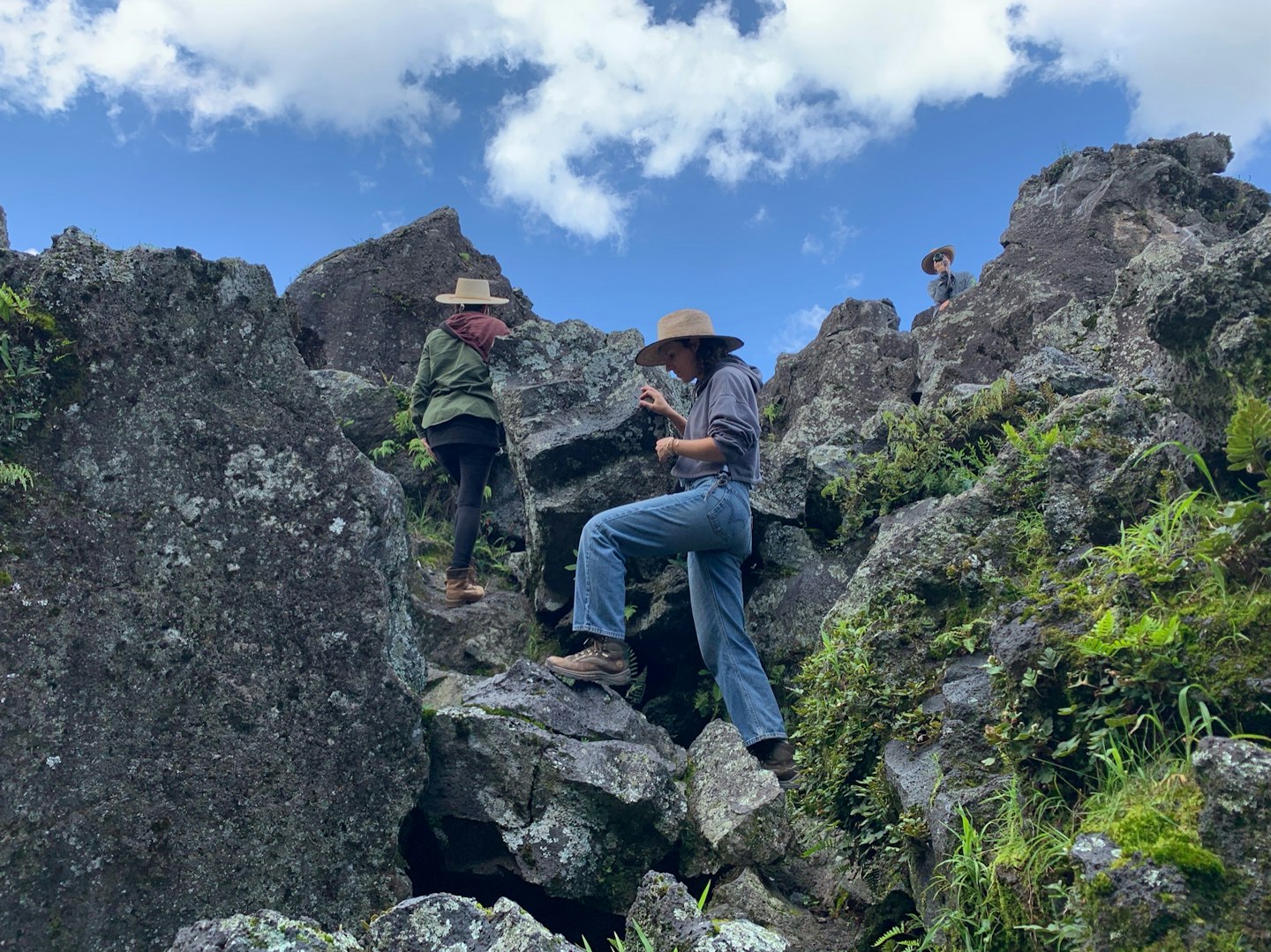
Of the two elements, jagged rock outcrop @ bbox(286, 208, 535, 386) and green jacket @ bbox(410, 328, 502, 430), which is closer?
green jacket @ bbox(410, 328, 502, 430)

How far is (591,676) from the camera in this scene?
302 inches

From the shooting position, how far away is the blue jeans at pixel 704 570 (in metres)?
7.64

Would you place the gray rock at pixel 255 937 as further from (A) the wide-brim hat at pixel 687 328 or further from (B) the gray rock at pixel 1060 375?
(B) the gray rock at pixel 1060 375

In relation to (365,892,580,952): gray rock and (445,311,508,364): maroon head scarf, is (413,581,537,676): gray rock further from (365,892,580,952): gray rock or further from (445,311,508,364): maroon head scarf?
(365,892,580,952): gray rock

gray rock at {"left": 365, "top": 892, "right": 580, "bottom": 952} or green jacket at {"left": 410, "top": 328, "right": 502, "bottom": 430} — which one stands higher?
green jacket at {"left": 410, "top": 328, "right": 502, "bottom": 430}

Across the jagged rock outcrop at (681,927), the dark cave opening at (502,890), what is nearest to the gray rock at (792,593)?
the dark cave opening at (502,890)

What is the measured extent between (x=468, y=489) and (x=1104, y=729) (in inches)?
304

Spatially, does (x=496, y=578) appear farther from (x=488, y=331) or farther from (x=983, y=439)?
(x=983, y=439)

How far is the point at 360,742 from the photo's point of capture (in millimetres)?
6348

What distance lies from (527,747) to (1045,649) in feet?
12.5

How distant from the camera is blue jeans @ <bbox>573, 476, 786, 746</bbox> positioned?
7.64 meters

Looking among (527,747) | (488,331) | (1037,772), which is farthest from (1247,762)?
(488,331)

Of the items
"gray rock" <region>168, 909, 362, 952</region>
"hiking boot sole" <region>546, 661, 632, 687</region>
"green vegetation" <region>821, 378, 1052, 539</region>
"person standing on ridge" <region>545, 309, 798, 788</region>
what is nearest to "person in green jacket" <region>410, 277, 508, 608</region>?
"person standing on ridge" <region>545, 309, 798, 788</region>

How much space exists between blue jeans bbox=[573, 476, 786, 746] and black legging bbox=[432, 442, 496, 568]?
3.08 m
